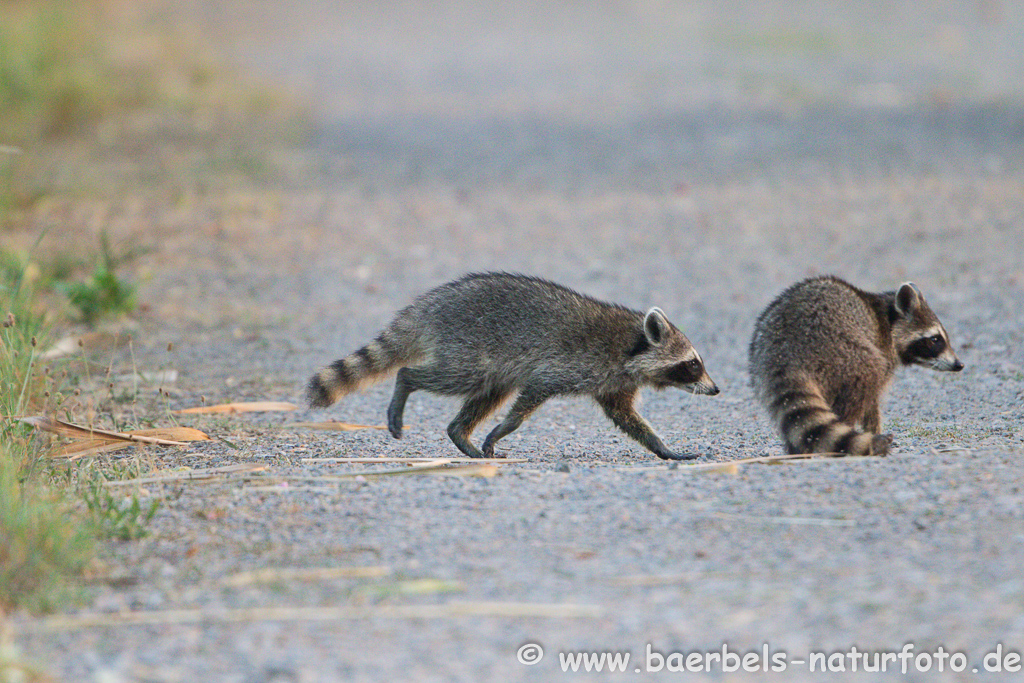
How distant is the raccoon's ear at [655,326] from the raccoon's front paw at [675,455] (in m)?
0.58

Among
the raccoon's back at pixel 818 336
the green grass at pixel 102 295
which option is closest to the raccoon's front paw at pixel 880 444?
the raccoon's back at pixel 818 336

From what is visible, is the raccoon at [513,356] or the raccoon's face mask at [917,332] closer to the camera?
the raccoon at [513,356]

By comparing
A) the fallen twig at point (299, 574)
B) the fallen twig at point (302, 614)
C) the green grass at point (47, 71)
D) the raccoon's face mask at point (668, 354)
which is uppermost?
the green grass at point (47, 71)

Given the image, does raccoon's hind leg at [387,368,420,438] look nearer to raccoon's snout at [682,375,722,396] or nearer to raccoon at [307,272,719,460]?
raccoon at [307,272,719,460]

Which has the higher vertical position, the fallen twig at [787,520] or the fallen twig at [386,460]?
the fallen twig at [787,520]

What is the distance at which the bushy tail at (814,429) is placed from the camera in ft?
17.1

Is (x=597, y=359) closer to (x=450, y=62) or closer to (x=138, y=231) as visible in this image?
(x=138, y=231)

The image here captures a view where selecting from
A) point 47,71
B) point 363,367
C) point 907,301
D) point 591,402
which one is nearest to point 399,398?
point 363,367

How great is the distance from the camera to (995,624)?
3.39 m

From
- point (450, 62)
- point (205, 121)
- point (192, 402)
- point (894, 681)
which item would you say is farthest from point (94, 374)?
point (450, 62)

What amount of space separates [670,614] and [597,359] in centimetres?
267

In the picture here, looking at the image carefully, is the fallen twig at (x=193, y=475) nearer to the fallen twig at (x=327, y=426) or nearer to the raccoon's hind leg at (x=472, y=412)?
the fallen twig at (x=327, y=426)

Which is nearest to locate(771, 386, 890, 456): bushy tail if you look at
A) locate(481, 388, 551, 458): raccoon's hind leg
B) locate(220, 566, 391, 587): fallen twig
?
locate(481, 388, 551, 458): raccoon's hind leg

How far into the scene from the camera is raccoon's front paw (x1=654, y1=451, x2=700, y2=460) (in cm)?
579
